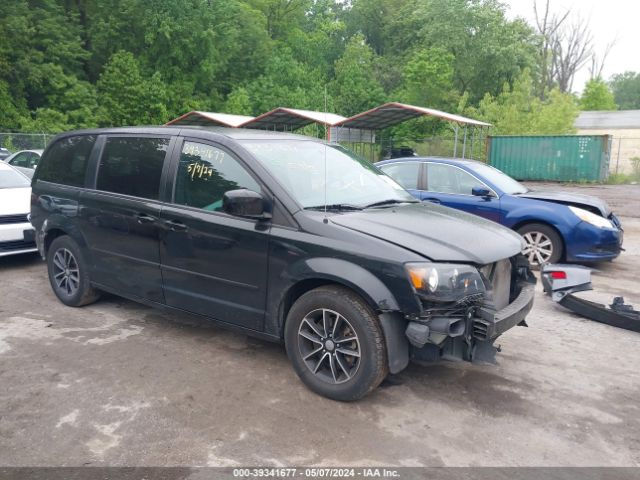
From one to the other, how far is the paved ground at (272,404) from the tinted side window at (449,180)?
3257 mm

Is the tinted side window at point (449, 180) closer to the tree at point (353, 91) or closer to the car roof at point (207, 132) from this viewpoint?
the car roof at point (207, 132)

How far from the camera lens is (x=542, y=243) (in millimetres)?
7465

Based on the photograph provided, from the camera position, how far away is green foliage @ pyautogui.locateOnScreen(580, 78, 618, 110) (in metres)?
58.1

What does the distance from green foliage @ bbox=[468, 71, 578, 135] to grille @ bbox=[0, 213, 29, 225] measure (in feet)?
91.0

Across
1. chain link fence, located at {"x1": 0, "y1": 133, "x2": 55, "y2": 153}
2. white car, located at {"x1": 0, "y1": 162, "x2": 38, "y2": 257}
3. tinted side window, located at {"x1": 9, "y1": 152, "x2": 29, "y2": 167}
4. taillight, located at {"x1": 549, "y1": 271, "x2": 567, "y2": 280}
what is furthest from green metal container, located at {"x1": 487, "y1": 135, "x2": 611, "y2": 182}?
white car, located at {"x1": 0, "y1": 162, "x2": 38, "y2": 257}

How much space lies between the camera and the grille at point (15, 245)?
6.95m

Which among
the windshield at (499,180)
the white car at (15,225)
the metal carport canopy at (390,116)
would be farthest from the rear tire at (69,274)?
the metal carport canopy at (390,116)

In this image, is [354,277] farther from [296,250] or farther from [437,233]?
[437,233]

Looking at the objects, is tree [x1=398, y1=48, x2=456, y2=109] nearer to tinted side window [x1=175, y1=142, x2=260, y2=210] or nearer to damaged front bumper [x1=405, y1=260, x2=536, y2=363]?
tinted side window [x1=175, y1=142, x2=260, y2=210]

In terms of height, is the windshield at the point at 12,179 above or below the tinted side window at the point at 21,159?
below

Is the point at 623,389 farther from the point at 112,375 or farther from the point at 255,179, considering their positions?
the point at 112,375

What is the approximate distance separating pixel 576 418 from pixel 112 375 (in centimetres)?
320

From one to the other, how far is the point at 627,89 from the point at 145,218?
9863cm

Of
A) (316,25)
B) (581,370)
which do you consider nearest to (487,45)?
(316,25)
